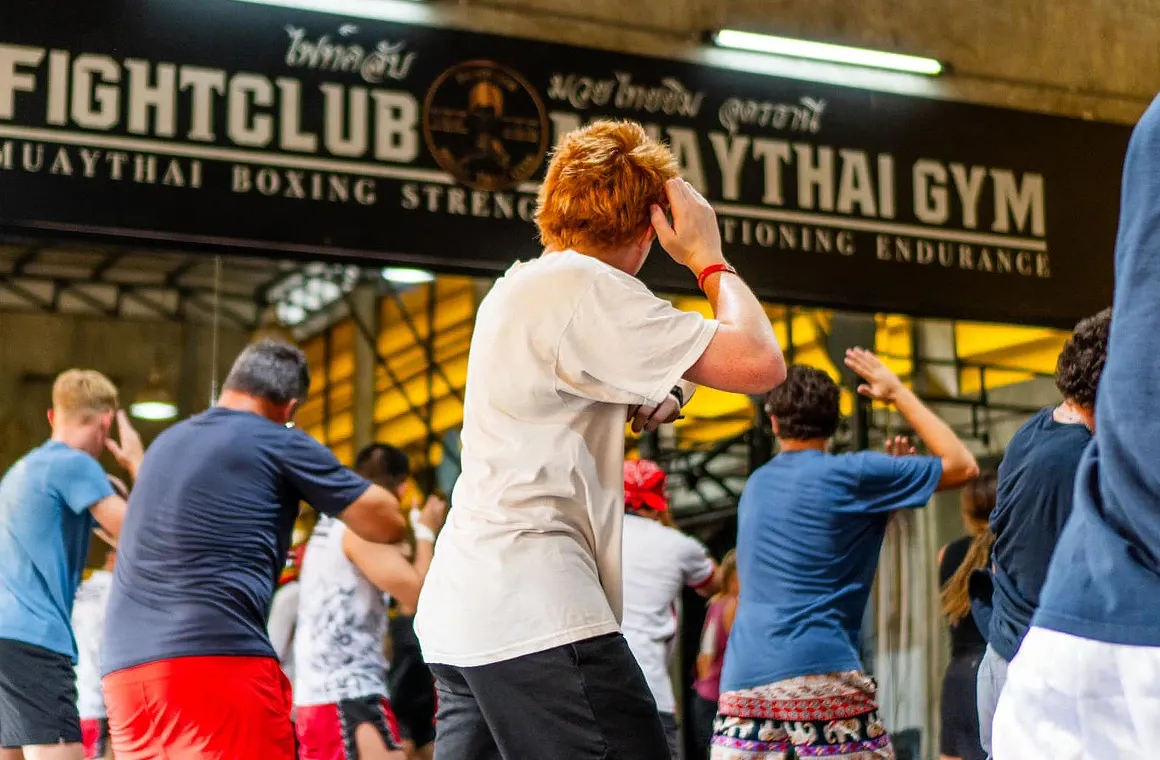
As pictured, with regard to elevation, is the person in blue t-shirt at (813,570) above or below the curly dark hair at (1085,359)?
below

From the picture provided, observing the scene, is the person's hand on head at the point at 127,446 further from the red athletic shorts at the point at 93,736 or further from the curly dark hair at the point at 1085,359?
the curly dark hair at the point at 1085,359

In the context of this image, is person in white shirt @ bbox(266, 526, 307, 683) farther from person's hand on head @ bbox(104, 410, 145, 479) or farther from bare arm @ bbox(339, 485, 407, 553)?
bare arm @ bbox(339, 485, 407, 553)

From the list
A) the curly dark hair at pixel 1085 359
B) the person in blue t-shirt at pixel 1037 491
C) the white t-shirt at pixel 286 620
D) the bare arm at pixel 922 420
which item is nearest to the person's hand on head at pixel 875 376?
the bare arm at pixel 922 420

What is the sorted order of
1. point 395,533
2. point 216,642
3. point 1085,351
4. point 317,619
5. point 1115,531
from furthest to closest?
point 317,619
point 395,533
point 216,642
point 1085,351
point 1115,531

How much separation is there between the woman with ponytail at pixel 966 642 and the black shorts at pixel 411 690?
2.14 meters

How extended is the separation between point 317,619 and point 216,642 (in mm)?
1363

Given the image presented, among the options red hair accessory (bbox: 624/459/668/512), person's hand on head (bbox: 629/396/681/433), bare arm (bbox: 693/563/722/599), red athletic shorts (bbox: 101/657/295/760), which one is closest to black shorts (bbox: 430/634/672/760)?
person's hand on head (bbox: 629/396/681/433)

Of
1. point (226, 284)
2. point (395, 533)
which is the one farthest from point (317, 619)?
point (226, 284)

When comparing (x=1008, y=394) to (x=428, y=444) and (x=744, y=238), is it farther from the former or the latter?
(x=428, y=444)

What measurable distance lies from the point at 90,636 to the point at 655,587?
2620 mm

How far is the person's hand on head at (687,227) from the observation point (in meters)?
2.52

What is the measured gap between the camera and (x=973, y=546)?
493 centimetres

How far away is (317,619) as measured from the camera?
509 cm

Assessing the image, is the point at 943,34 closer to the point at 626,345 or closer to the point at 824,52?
the point at 824,52
